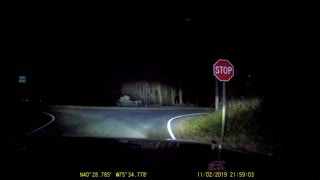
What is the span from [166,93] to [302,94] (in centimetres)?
3674

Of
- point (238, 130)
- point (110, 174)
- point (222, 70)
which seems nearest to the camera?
point (110, 174)

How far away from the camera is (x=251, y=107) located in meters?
21.2

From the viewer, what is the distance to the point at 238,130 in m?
18.3

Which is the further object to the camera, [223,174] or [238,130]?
[238,130]

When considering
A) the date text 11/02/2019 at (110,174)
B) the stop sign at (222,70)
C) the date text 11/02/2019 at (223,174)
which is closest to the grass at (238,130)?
the stop sign at (222,70)

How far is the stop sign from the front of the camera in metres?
13.2

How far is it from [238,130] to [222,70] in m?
5.88

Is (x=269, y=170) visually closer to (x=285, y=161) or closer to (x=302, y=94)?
(x=285, y=161)

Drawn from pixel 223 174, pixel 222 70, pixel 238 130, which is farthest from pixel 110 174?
pixel 238 130

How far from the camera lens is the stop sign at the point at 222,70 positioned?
43.3 feet

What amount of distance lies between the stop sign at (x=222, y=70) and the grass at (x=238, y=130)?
2.75m

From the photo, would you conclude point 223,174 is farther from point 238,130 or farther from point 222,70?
point 238,130

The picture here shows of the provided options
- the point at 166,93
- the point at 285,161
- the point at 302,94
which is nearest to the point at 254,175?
the point at 285,161

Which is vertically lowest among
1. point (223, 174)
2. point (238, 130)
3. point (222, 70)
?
point (238, 130)
